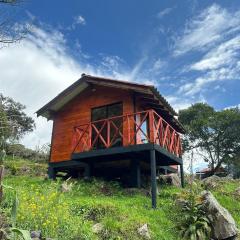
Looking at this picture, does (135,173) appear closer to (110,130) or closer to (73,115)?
(110,130)

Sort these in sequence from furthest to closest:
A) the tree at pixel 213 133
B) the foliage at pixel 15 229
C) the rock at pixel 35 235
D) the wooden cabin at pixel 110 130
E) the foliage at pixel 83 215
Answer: the tree at pixel 213 133, the wooden cabin at pixel 110 130, the foliage at pixel 83 215, the rock at pixel 35 235, the foliage at pixel 15 229

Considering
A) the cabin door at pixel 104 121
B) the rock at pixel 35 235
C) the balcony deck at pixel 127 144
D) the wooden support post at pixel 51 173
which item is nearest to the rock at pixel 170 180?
the balcony deck at pixel 127 144

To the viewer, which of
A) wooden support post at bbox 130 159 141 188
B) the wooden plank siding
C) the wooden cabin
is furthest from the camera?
the wooden plank siding

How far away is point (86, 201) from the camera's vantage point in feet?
35.8

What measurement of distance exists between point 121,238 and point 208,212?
10.2 feet

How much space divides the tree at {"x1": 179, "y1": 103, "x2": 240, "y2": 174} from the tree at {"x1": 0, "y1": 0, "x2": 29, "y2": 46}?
28.8 metres

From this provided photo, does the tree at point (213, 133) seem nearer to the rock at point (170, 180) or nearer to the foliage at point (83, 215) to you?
the rock at point (170, 180)

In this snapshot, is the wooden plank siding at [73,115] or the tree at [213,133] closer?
the wooden plank siding at [73,115]

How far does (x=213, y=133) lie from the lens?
116ft

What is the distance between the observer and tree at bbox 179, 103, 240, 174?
3459 cm

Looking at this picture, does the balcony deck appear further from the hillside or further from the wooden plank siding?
the hillside

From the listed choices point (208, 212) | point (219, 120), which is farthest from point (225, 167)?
point (208, 212)

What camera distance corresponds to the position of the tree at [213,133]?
3459cm

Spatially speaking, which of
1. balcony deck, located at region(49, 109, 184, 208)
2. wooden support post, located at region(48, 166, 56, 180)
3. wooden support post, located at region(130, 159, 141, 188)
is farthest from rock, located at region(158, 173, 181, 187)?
wooden support post, located at region(48, 166, 56, 180)
